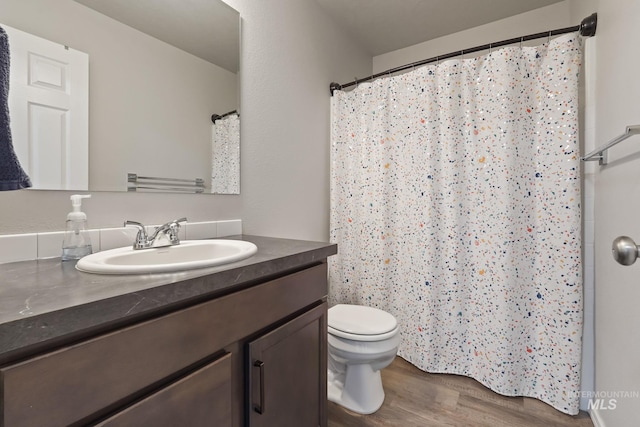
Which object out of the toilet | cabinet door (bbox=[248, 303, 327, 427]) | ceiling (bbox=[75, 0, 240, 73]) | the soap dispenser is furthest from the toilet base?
ceiling (bbox=[75, 0, 240, 73])

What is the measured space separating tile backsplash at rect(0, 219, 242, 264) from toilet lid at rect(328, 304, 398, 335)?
0.76 meters

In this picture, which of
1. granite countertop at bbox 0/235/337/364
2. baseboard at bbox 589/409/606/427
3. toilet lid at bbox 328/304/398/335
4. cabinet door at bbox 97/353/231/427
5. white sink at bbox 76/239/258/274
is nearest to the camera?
granite countertop at bbox 0/235/337/364

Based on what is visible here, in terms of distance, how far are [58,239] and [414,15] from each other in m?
2.43

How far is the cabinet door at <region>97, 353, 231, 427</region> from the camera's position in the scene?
581mm

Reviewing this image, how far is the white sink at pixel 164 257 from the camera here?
2.31 ft

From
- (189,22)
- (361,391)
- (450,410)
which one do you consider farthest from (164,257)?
(450,410)

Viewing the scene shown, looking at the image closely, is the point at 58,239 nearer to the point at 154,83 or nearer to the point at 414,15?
the point at 154,83

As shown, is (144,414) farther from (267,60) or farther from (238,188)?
(267,60)

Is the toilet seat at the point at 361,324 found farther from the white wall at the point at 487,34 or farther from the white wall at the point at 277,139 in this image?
the white wall at the point at 487,34

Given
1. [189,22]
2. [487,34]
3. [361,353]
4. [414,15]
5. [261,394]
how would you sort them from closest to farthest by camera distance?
[261,394]
[189,22]
[361,353]
[414,15]
[487,34]

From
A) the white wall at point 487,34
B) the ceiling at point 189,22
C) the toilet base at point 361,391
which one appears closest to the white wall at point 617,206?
the white wall at point 487,34

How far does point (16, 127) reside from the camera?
0.88 m

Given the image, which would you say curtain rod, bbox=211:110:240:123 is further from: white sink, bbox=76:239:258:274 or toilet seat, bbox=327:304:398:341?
toilet seat, bbox=327:304:398:341

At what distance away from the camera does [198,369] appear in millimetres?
695
